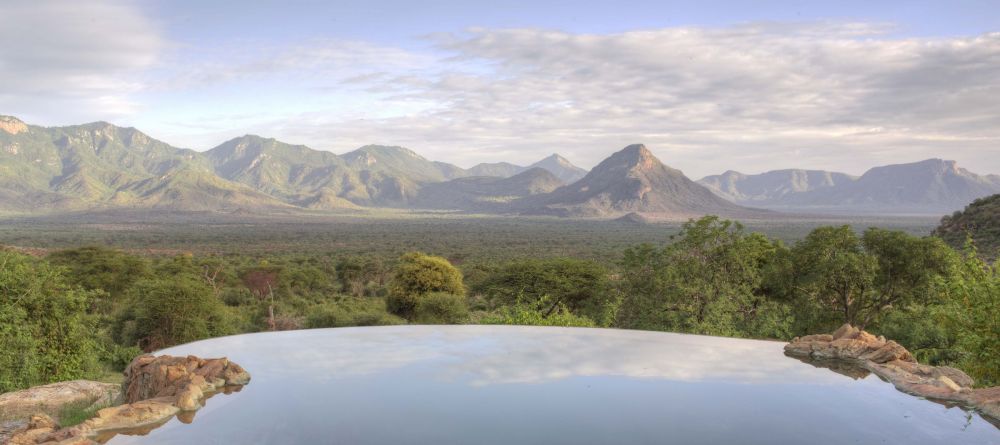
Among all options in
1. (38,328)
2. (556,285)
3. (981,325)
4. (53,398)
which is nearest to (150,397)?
(53,398)

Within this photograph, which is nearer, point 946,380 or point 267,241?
point 946,380

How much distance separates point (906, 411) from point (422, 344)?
9532 mm

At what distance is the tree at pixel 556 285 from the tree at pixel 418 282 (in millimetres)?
2952

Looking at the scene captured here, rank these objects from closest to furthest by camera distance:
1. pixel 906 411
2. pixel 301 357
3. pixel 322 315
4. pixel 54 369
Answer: pixel 906 411 → pixel 301 357 → pixel 54 369 → pixel 322 315

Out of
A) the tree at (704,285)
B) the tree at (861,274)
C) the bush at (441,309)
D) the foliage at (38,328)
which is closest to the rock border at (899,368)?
the tree at (704,285)

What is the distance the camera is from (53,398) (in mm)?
12828

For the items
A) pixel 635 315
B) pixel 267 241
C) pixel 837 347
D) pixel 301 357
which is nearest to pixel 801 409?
pixel 837 347

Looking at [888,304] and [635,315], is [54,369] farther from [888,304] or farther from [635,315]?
[888,304]

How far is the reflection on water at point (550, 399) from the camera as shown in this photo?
8461 mm

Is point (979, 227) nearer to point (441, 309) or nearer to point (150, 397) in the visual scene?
point (441, 309)

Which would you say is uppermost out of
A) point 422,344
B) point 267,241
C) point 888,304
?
point 422,344

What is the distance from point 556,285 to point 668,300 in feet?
43.8

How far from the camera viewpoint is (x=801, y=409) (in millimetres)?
9688

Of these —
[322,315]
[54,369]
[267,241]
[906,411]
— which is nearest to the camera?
[906,411]
